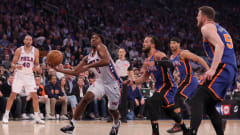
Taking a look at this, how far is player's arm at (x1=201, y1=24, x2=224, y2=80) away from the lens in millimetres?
4086

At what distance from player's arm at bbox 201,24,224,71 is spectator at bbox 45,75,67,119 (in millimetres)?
7566

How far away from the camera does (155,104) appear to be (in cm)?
576

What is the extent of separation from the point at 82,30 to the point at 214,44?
14.4 meters

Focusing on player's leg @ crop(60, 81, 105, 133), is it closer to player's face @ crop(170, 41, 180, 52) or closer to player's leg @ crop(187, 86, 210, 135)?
player's leg @ crop(187, 86, 210, 135)

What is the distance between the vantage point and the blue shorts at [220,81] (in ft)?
14.1

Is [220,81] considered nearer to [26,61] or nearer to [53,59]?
[53,59]

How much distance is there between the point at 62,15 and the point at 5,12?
3282 mm

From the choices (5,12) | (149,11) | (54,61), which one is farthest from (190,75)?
(149,11)

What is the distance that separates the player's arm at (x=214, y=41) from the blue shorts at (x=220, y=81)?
239 mm

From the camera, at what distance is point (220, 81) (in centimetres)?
429

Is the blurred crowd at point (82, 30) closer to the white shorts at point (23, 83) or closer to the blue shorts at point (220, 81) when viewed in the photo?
the white shorts at point (23, 83)

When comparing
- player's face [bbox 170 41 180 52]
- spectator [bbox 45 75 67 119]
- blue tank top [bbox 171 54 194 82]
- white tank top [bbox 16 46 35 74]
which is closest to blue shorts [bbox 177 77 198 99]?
blue tank top [bbox 171 54 194 82]

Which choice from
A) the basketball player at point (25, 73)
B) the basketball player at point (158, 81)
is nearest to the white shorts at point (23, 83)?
the basketball player at point (25, 73)

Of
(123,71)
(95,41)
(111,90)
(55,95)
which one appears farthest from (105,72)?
(55,95)
